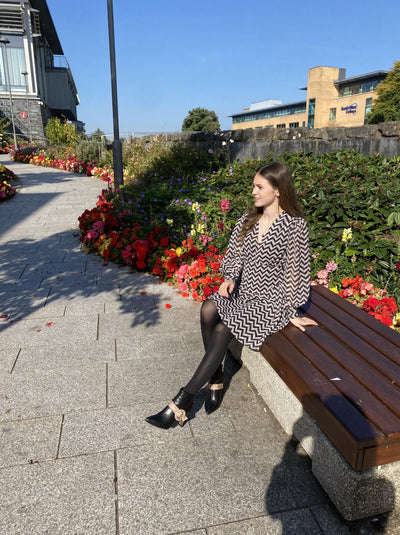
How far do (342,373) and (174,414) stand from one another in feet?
3.41

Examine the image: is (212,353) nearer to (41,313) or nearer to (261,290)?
(261,290)

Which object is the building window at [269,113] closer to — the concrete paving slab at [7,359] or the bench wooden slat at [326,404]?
the concrete paving slab at [7,359]

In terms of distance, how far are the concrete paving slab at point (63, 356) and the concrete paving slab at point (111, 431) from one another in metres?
0.68

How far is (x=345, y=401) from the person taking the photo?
5.93 ft

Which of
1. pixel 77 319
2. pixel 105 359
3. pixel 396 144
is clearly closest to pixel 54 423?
pixel 105 359

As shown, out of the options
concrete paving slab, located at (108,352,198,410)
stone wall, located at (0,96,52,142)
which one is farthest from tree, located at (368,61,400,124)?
concrete paving slab, located at (108,352,198,410)

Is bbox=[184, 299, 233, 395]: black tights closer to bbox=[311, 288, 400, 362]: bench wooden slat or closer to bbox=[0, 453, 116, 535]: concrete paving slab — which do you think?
bbox=[0, 453, 116, 535]: concrete paving slab

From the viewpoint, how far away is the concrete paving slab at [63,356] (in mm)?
3129

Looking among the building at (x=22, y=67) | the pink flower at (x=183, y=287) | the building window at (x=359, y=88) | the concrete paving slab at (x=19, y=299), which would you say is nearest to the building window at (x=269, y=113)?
the building window at (x=359, y=88)

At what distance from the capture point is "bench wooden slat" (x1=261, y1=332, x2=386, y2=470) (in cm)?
161

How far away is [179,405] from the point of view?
7.92 ft

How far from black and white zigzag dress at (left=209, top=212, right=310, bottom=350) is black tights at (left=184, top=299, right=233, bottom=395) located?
0.06m

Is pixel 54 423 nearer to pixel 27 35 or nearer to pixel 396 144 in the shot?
pixel 396 144

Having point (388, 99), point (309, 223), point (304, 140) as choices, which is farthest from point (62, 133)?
point (388, 99)
